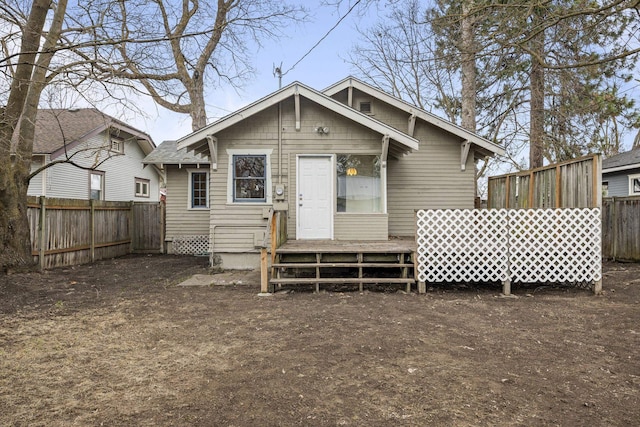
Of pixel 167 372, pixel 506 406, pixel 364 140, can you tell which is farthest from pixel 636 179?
pixel 167 372

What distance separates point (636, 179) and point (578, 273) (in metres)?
12.7

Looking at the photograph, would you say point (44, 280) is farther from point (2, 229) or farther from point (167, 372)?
point (167, 372)

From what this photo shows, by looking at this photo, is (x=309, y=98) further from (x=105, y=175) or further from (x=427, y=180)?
(x=105, y=175)

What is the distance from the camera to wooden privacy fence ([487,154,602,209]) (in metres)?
6.24

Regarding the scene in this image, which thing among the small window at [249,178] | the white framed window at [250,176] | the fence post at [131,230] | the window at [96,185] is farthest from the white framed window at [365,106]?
the window at [96,185]

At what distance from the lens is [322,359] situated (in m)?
3.63

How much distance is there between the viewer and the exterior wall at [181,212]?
1335 cm

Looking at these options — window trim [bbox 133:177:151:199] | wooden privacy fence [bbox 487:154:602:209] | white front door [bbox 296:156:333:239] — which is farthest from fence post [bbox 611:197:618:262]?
window trim [bbox 133:177:151:199]

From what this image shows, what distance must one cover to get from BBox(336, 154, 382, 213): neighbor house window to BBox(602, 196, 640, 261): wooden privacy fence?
290 inches

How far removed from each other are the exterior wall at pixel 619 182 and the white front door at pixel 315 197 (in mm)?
13948

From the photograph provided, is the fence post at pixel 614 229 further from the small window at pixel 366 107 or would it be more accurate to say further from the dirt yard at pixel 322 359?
the small window at pixel 366 107

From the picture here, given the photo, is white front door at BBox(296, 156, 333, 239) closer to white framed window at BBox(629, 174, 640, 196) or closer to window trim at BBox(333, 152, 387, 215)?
window trim at BBox(333, 152, 387, 215)

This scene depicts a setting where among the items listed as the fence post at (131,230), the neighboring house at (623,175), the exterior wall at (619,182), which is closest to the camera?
the fence post at (131,230)

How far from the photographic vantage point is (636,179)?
50.7 feet
